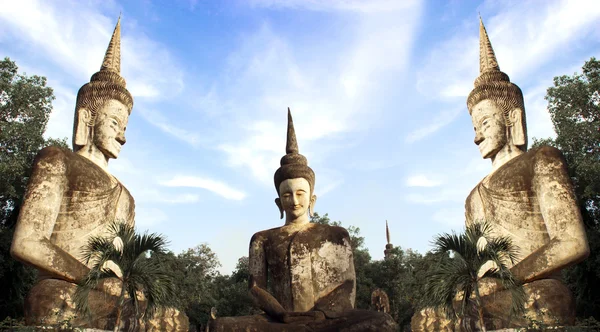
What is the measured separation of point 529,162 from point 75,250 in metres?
9.05

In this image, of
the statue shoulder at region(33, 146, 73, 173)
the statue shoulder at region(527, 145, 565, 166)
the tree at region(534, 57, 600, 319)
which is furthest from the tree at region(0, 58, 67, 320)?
the tree at region(534, 57, 600, 319)

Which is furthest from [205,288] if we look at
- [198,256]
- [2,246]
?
[2,246]

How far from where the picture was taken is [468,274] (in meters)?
8.73

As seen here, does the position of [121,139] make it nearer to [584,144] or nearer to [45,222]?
[45,222]

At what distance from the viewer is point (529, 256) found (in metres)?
9.02

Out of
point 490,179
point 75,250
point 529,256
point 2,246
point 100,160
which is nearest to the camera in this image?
point 529,256

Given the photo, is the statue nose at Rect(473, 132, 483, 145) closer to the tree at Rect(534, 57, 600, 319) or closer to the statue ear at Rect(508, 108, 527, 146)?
the statue ear at Rect(508, 108, 527, 146)

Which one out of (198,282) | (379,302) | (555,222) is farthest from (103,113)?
(198,282)

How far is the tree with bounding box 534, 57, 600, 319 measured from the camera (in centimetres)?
1436

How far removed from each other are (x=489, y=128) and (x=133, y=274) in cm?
806

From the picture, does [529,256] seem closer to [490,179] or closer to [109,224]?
[490,179]

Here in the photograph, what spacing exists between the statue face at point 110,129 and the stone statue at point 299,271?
14.4 ft

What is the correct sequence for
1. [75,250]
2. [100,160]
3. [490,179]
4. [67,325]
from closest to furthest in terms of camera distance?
[67,325]
[75,250]
[490,179]
[100,160]

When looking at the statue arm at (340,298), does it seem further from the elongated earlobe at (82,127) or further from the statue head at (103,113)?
the elongated earlobe at (82,127)
